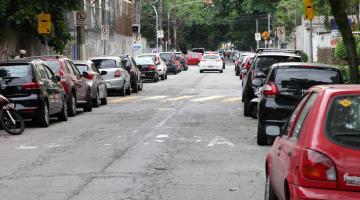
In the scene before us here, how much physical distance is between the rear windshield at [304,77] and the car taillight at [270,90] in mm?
109

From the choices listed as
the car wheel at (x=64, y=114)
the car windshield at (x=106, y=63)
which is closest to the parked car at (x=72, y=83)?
the car wheel at (x=64, y=114)

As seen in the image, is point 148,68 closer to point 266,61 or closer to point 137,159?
point 266,61

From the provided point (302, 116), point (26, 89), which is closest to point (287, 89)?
point (26, 89)

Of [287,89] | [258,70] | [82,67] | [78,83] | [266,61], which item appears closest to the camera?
[287,89]

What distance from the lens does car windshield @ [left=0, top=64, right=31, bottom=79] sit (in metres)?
18.0

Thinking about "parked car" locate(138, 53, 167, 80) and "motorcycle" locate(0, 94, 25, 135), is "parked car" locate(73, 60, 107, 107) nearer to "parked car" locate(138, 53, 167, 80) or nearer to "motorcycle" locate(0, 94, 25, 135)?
"motorcycle" locate(0, 94, 25, 135)

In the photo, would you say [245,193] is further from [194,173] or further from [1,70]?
[1,70]

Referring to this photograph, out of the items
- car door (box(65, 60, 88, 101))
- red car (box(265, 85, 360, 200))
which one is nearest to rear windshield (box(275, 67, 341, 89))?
red car (box(265, 85, 360, 200))

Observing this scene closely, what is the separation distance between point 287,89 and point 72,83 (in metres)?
9.14

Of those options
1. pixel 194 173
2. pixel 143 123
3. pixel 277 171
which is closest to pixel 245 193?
pixel 194 173

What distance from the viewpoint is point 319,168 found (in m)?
5.52

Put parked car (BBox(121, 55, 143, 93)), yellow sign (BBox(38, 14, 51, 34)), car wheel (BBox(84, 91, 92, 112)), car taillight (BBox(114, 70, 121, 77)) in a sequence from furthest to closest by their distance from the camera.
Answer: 1. parked car (BBox(121, 55, 143, 93))
2. car taillight (BBox(114, 70, 121, 77))
3. yellow sign (BBox(38, 14, 51, 34))
4. car wheel (BBox(84, 91, 92, 112))

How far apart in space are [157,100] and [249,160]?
51.2 ft

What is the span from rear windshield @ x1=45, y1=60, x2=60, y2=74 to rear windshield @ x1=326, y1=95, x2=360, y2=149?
15998 millimetres
